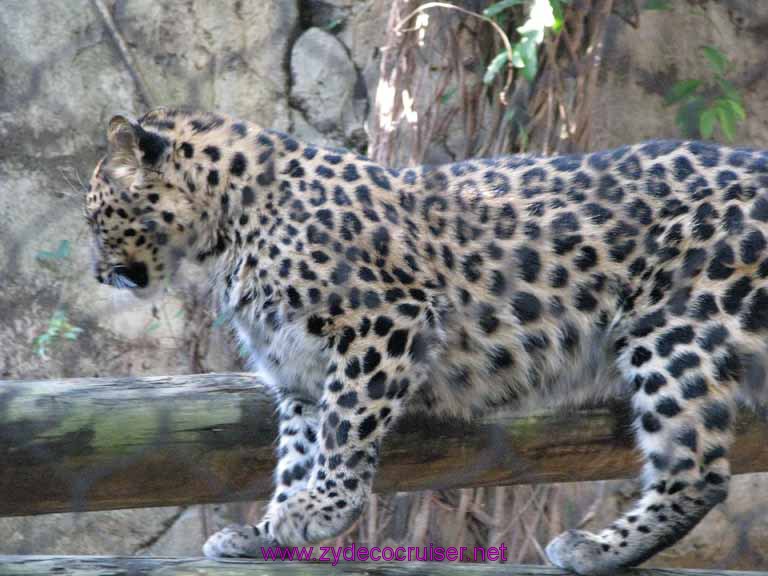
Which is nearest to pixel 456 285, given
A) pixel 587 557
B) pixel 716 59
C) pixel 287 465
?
pixel 287 465

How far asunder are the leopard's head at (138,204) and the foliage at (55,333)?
1.44 m

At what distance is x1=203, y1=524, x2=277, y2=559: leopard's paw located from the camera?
2.23 metres

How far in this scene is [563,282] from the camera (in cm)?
236

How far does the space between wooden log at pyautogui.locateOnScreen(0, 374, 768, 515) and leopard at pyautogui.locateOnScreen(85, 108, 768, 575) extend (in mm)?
68

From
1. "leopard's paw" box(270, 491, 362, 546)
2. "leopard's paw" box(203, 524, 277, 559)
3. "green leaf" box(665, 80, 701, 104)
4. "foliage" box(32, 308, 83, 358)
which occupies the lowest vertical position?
"foliage" box(32, 308, 83, 358)

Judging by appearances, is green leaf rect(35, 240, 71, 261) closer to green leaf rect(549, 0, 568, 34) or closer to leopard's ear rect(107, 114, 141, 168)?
leopard's ear rect(107, 114, 141, 168)

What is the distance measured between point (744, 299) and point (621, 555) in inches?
20.8

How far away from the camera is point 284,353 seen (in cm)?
230

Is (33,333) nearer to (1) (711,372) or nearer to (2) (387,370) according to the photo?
(2) (387,370)

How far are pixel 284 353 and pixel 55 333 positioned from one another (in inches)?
74.2

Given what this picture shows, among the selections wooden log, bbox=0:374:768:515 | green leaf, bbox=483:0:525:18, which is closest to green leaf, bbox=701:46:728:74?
green leaf, bbox=483:0:525:18

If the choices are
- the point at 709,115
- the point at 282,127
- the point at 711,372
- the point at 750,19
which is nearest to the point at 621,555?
the point at 711,372

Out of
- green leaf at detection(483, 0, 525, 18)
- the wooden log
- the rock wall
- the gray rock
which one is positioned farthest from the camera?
the gray rock

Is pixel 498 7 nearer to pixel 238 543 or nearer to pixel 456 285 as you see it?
pixel 456 285
